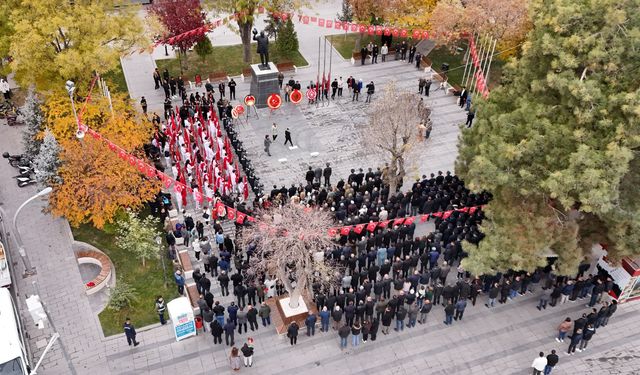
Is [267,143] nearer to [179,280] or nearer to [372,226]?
[372,226]

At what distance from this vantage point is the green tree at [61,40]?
986 inches

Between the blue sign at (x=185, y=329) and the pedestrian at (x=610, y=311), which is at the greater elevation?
the pedestrian at (x=610, y=311)

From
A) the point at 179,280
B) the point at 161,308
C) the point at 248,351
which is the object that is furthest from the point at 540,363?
the point at 161,308

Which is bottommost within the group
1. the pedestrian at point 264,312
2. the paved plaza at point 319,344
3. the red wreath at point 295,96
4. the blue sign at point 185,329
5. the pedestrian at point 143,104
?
the paved plaza at point 319,344

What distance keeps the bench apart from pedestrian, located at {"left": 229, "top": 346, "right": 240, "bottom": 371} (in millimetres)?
6389

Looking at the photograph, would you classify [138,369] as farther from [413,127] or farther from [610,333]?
[610,333]

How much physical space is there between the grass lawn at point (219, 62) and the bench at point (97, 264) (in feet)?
51.1

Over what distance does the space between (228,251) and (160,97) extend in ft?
50.5

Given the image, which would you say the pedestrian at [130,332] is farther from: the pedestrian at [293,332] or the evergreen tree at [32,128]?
the evergreen tree at [32,128]

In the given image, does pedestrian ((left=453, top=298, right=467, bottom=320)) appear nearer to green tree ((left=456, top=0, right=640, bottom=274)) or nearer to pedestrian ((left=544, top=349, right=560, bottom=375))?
green tree ((left=456, top=0, right=640, bottom=274))

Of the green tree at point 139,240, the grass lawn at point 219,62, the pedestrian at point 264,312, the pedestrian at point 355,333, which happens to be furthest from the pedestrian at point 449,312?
the grass lawn at point 219,62

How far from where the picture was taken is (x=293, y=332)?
67.2ft

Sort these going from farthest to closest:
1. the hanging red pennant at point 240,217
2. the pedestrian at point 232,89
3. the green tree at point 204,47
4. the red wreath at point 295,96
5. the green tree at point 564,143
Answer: the green tree at point 204,47 → the pedestrian at point 232,89 → the red wreath at point 295,96 → the hanging red pennant at point 240,217 → the green tree at point 564,143

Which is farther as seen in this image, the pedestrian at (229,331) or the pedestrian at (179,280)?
the pedestrian at (179,280)
